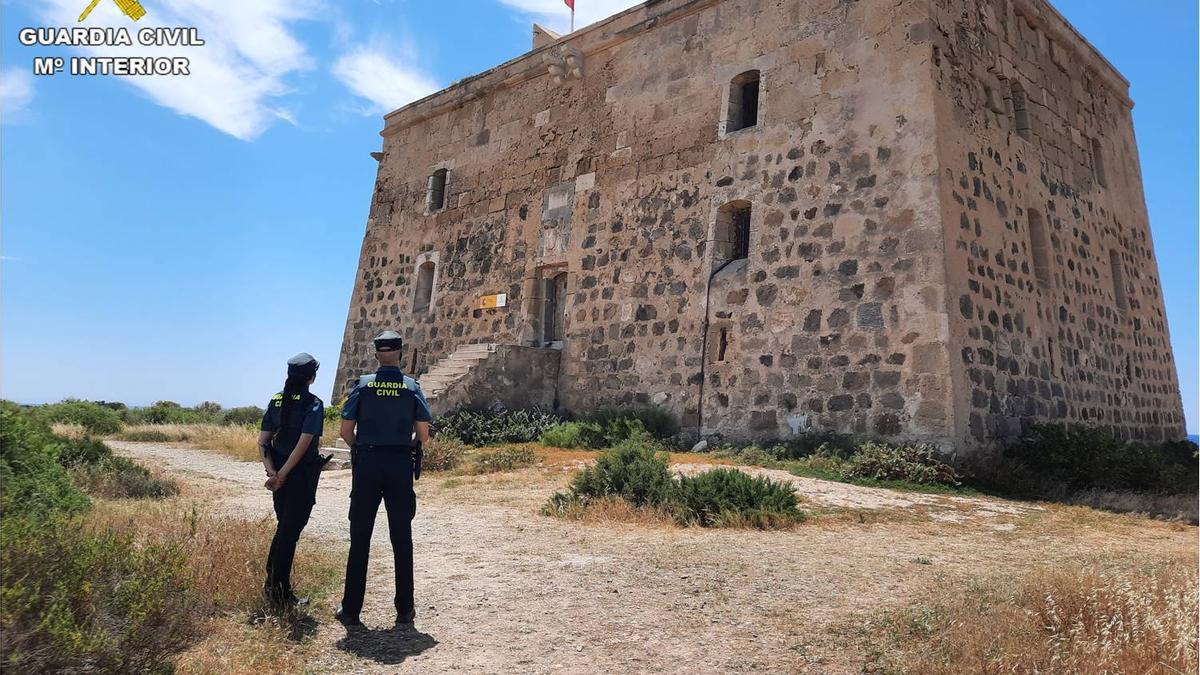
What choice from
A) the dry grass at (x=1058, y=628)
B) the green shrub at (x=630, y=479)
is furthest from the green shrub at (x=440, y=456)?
the dry grass at (x=1058, y=628)

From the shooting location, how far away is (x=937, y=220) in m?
11.1

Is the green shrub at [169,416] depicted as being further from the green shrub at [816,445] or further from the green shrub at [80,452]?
the green shrub at [816,445]

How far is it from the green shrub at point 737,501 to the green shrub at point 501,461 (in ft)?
13.2

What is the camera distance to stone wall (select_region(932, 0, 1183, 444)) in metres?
11.6

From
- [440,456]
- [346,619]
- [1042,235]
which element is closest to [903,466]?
[1042,235]

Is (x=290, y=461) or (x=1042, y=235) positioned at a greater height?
(x=1042, y=235)

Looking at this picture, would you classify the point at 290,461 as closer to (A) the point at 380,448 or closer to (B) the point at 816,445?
(A) the point at 380,448

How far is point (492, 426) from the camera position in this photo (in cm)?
1448

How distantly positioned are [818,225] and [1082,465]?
4.89 metres

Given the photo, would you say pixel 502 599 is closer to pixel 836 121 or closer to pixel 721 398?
pixel 721 398

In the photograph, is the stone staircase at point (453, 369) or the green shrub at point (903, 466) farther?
the stone staircase at point (453, 369)

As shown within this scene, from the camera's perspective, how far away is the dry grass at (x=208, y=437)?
14.0 m

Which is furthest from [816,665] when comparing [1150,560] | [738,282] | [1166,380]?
[1166,380]

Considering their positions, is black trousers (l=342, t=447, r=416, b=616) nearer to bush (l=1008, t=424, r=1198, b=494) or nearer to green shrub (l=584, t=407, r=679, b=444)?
bush (l=1008, t=424, r=1198, b=494)
